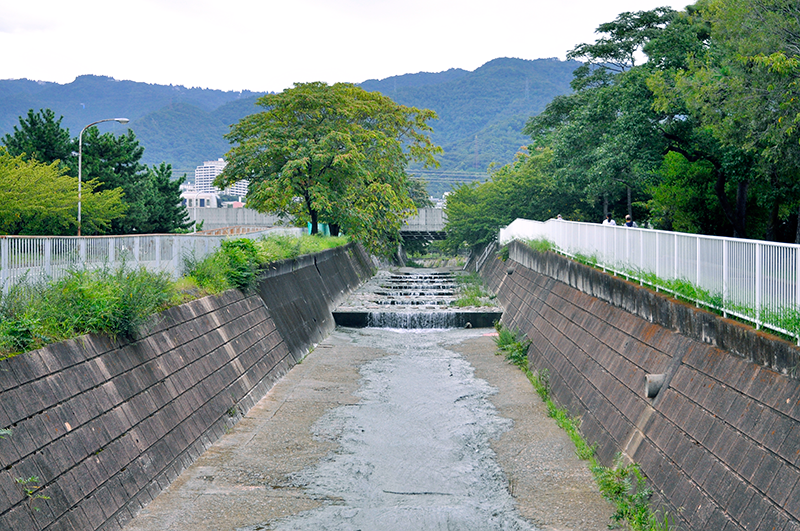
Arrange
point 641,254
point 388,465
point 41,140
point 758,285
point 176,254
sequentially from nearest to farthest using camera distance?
1. point 758,285
2. point 388,465
3. point 641,254
4. point 176,254
5. point 41,140

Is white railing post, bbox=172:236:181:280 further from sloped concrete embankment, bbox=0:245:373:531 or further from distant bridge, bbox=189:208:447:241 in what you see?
distant bridge, bbox=189:208:447:241

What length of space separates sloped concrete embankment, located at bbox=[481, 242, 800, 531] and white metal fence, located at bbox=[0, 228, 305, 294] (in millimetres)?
8859

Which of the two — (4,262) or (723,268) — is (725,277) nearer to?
(723,268)

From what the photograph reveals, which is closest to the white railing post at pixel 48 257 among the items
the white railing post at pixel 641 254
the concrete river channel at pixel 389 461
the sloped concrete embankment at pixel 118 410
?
the sloped concrete embankment at pixel 118 410

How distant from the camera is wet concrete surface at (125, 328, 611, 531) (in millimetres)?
9367

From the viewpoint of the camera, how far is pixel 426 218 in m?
69.2

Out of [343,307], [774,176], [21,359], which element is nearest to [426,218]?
[343,307]

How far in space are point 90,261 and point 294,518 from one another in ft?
20.5

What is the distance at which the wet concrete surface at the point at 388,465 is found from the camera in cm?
937

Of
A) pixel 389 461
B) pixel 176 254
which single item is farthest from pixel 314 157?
pixel 389 461

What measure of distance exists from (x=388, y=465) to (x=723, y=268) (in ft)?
20.5

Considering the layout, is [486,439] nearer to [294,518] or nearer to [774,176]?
[294,518]

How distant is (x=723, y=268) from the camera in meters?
9.41

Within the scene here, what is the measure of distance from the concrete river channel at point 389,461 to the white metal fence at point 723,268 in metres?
3.36
